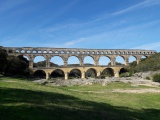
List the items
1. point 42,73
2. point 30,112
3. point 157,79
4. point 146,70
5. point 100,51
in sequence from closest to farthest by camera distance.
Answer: point 30,112 → point 157,79 → point 146,70 → point 42,73 → point 100,51

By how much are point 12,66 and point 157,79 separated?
3480 centimetres

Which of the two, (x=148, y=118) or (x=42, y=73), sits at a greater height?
(x=42, y=73)

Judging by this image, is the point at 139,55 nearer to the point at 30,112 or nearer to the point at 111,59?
the point at 111,59

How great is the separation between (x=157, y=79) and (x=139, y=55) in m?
41.7

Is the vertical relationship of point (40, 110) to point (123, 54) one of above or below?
below

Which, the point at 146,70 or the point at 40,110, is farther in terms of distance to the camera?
the point at 146,70

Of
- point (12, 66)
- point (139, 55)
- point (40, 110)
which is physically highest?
point (139, 55)

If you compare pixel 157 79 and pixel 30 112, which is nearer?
pixel 30 112

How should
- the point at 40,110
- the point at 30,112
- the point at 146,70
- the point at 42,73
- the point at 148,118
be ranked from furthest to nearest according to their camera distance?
the point at 42,73 < the point at 146,70 < the point at 148,118 < the point at 40,110 < the point at 30,112

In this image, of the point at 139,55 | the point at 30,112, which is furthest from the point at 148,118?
the point at 139,55

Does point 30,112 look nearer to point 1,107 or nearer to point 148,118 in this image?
point 1,107

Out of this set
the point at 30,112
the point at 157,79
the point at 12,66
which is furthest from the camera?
the point at 12,66

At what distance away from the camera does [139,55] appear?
9306 cm

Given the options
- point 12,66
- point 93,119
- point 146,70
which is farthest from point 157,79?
point 93,119
